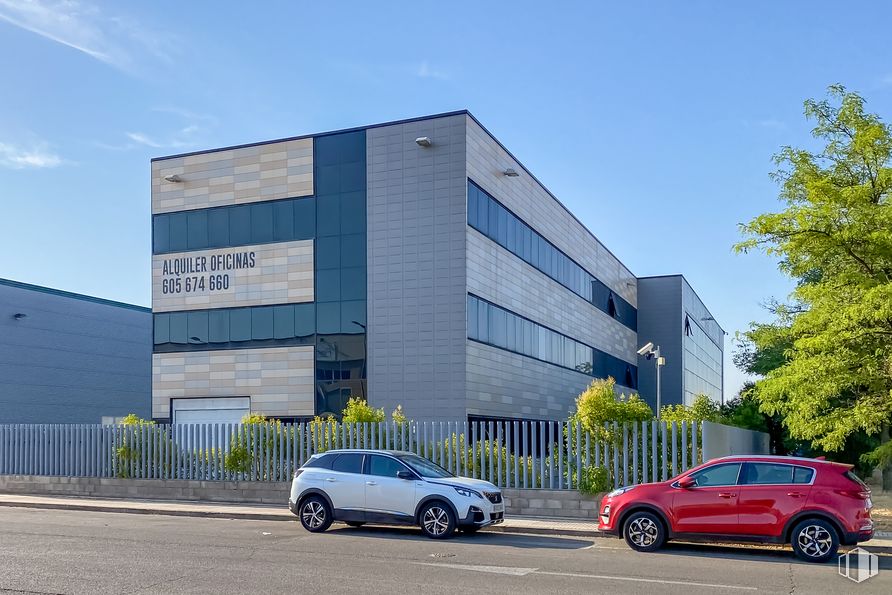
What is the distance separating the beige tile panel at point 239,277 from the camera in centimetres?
3556

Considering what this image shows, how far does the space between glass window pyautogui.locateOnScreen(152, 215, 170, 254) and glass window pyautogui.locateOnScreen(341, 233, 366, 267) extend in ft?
27.5

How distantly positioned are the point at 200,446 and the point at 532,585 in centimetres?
1508

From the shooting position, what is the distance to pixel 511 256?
3788 cm

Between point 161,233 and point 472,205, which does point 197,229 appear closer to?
point 161,233

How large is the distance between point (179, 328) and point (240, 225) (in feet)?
16.2

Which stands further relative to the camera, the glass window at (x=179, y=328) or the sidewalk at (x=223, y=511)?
the glass window at (x=179, y=328)

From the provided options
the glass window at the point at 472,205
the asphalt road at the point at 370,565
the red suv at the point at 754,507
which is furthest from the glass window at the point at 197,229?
the red suv at the point at 754,507

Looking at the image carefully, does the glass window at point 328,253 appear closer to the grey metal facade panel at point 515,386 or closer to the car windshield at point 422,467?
the grey metal facade panel at point 515,386

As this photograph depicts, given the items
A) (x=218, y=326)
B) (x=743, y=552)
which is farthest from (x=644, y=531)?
(x=218, y=326)

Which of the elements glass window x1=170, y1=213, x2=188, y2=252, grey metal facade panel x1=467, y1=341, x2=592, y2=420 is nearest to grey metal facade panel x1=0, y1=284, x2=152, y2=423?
glass window x1=170, y1=213, x2=188, y2=252

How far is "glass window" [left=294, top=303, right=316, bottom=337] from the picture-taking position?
1385 inches

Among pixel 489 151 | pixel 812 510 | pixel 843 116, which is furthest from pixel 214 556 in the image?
pixel 489 151

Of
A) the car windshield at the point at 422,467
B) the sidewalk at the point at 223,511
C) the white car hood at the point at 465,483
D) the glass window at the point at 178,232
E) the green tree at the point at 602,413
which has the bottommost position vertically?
the sidewalk at the point at 223,511

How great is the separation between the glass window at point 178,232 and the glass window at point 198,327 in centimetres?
286
